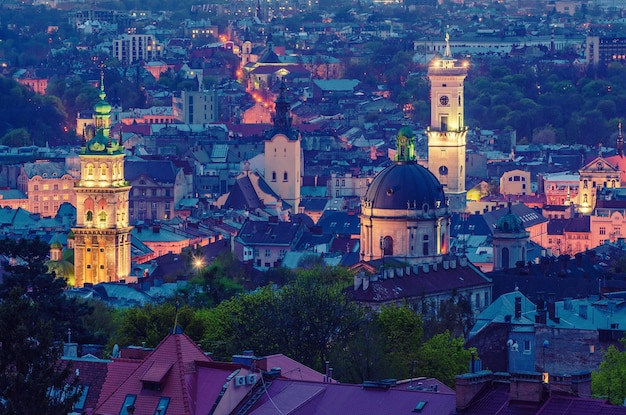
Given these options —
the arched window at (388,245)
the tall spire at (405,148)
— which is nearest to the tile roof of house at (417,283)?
the arched window at (388,245)

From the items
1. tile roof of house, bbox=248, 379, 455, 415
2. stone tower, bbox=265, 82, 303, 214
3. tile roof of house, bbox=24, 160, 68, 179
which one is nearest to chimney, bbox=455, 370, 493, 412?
tile roof of house, bbox=248, 379, 455, 415

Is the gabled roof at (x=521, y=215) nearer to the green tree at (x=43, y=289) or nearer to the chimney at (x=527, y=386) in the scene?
the green tree at (x=43, y=289)

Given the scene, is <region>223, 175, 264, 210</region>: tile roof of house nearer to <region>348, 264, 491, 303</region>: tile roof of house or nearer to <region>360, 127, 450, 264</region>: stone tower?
<region>360, 127, 450, 264</region>: stone tower

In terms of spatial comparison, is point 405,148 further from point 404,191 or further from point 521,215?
point 521,215

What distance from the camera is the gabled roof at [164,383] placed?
48.3 metres

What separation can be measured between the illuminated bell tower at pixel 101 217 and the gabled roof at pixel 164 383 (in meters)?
48.1

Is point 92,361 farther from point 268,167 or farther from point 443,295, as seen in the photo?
point 268,167

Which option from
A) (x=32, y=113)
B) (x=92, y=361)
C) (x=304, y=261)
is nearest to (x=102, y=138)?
(x=304, y=261)

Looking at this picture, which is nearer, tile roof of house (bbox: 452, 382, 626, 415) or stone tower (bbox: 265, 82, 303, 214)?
tile roof of house (bbox: 452, 382, 626, 415)

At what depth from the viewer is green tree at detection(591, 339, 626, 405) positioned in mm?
54344

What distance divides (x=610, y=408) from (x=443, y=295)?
40.6m

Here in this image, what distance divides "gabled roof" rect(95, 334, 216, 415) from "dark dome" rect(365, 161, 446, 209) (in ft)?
143

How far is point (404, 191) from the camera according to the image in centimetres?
9300

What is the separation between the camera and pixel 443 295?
84.6 m
